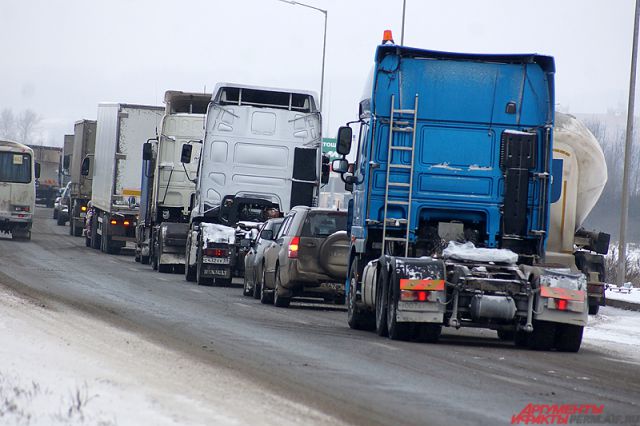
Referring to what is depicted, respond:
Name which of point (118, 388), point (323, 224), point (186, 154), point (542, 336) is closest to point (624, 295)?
point (186, 154)

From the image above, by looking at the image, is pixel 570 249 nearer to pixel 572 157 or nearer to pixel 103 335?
pixel 572 157

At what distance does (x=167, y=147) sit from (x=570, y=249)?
14.0 metres

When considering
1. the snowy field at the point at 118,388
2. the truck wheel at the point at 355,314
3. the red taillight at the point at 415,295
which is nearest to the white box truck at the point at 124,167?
the truck wheel at the point at 355,314

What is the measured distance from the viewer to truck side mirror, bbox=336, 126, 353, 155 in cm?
1742

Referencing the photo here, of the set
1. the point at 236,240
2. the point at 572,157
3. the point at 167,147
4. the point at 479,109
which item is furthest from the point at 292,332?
the point at 167,147

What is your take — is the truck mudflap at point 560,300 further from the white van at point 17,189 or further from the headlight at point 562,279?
the white van at point 17,189

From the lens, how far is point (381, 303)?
1616 centimetres

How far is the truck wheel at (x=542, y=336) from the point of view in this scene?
609 inches

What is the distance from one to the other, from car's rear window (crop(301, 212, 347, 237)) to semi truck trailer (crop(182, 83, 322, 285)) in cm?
590

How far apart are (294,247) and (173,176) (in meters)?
12.0

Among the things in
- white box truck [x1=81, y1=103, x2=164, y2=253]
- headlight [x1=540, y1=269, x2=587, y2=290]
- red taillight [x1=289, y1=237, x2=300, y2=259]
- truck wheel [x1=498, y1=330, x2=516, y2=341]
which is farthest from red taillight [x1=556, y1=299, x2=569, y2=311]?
white box truck [x1=81, y1=103, x2=164, y2=253]

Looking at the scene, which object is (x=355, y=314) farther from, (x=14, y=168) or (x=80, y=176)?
(x=80, y=176)

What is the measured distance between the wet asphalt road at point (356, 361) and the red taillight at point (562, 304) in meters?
0.52

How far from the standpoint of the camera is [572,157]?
21.3 metres
